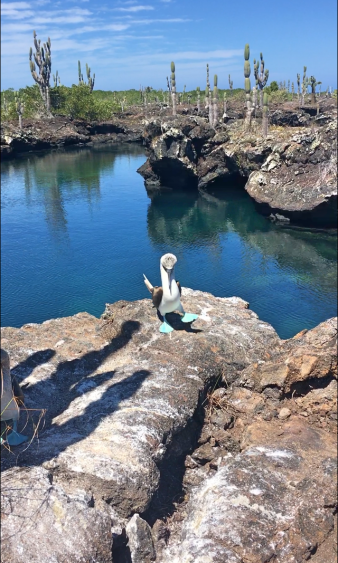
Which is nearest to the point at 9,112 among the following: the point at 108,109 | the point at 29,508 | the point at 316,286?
the point at 108,109

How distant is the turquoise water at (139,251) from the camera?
14586 millimetres

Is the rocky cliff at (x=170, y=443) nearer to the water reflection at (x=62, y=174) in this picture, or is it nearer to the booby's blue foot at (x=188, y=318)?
the booby's blue foot at (x=188, y=318)

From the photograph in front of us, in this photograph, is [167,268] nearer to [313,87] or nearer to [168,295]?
[168,295]

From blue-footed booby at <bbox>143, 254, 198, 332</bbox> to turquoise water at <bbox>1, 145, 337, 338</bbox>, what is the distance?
12.1 feet

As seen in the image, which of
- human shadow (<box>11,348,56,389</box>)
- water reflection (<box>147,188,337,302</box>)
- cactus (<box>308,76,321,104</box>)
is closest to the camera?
human shadow (<box>11,348,56,389</box>)

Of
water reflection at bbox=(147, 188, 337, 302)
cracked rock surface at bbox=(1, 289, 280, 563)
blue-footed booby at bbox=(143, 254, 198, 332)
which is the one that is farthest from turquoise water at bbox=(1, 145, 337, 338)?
blue-footed booby at bbox=(143, 254, 198, 332)

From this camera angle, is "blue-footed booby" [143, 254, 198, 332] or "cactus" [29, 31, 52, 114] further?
"cactus" [29, 31, 52, 114]

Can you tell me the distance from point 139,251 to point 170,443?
14.3m

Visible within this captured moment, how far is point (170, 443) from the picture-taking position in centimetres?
626

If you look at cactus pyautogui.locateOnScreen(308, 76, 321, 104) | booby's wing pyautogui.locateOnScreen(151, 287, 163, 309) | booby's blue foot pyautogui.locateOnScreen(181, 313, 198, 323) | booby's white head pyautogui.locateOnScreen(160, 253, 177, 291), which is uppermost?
cactus pyautogui.locateOnScreen(308, 76, 321, 104)

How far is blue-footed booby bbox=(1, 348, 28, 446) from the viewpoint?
18.0ft

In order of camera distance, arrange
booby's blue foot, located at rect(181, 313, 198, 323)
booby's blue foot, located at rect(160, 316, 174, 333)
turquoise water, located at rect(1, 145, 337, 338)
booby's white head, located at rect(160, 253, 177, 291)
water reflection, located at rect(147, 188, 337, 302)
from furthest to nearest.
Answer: water reflection, located at rect(147, 188, 337, 302), turquoise water, located at rect(1, 145, 337, 338), booby's blue foot, located at rect(181, 313, 198, 323), booby's blue foot, located at rect(160, 316, 174, 333), booby's white head, located at rect(160, 253, 177, 291)

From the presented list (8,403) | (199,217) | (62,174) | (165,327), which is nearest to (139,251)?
(199,217)

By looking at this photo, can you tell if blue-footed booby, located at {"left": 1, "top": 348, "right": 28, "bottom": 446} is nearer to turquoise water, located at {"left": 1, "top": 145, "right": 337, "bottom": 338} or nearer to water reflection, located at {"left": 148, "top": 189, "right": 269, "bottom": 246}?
turquoise water, located at {"left": 1, "top": 145, "right": 337, "bottom": 338}
